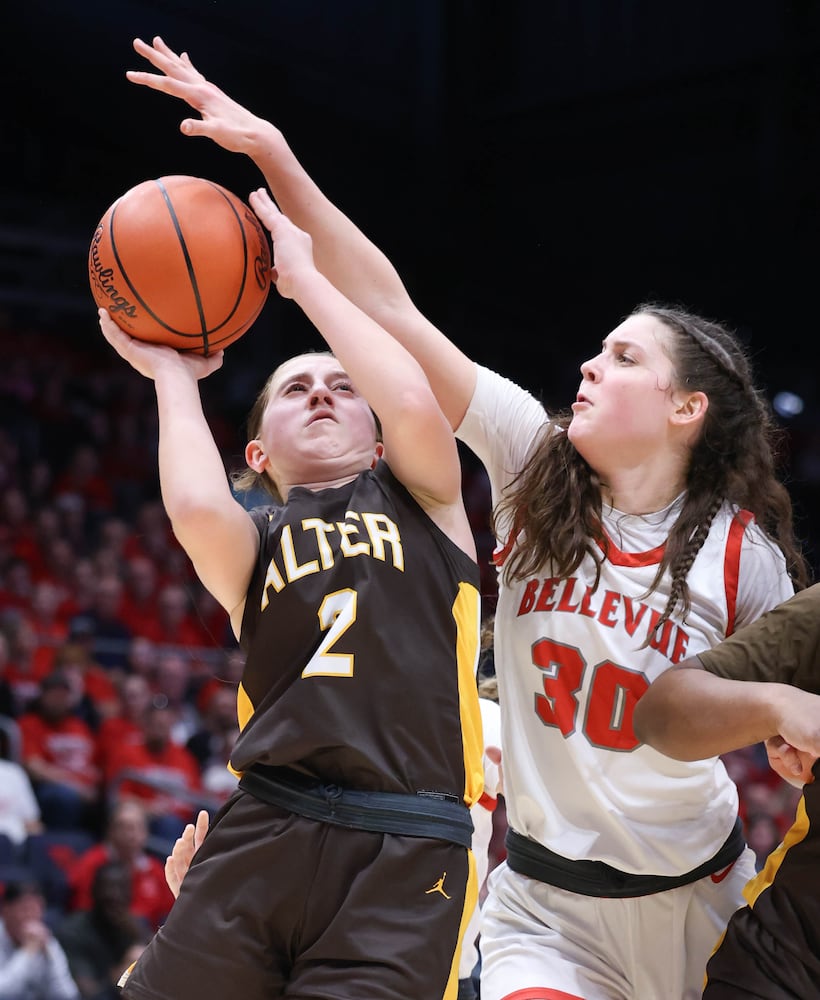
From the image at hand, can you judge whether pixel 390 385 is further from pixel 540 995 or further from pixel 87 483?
pixel 87 483

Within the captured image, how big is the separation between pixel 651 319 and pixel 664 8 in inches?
333

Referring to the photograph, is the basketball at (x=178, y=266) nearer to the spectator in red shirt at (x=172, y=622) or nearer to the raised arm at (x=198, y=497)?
the raised arm at (x=198, y=497)

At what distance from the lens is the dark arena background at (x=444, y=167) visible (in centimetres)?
964

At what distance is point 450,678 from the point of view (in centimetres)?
227

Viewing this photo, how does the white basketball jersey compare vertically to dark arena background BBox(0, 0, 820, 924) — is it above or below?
below

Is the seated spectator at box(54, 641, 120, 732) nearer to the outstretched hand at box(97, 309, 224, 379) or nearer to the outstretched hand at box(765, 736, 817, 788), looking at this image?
the outstretched hand at box(97, 309, 224, 379)

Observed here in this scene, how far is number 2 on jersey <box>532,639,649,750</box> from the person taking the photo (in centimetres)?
255

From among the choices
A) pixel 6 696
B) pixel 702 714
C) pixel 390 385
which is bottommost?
pixel 6 696

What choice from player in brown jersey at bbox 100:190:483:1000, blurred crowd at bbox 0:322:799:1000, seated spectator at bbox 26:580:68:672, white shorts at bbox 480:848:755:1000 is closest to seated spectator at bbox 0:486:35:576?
blurred crowd at bbox 0:322:799:1000

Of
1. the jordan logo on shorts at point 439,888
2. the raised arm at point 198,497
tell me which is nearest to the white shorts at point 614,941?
the jordan logo on shorts at point 439,888

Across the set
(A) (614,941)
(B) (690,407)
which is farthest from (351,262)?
(A) (614,941)

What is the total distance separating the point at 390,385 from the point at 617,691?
803 mm

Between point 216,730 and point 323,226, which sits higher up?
point 323,226

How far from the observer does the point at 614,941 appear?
2.51 m
